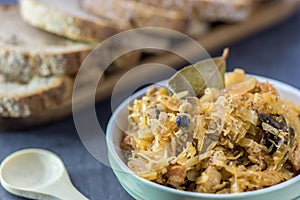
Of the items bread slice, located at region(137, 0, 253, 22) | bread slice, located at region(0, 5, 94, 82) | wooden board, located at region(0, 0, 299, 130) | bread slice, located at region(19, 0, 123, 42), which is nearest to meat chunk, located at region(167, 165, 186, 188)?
wooden board, located at region(0, 0, 299, 130)

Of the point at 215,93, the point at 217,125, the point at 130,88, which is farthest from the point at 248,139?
the point at 130,88

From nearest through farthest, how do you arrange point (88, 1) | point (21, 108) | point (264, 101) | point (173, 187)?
point (173, 187) < point (264, 101) < point (21, 108) < point (88, 1)

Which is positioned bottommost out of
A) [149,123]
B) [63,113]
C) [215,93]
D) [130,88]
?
[63,113]

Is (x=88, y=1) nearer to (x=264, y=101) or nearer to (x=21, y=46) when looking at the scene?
(x=21, y=46)

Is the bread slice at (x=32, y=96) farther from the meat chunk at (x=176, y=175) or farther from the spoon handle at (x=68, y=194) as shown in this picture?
the meat chunk at (x=176, y=175)

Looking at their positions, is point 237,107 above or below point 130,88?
above

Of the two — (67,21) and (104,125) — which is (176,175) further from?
(67,21)

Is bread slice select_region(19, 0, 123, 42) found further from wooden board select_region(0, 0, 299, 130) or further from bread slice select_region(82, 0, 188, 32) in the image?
wooden board select_region(0, 0, 299, 130)
